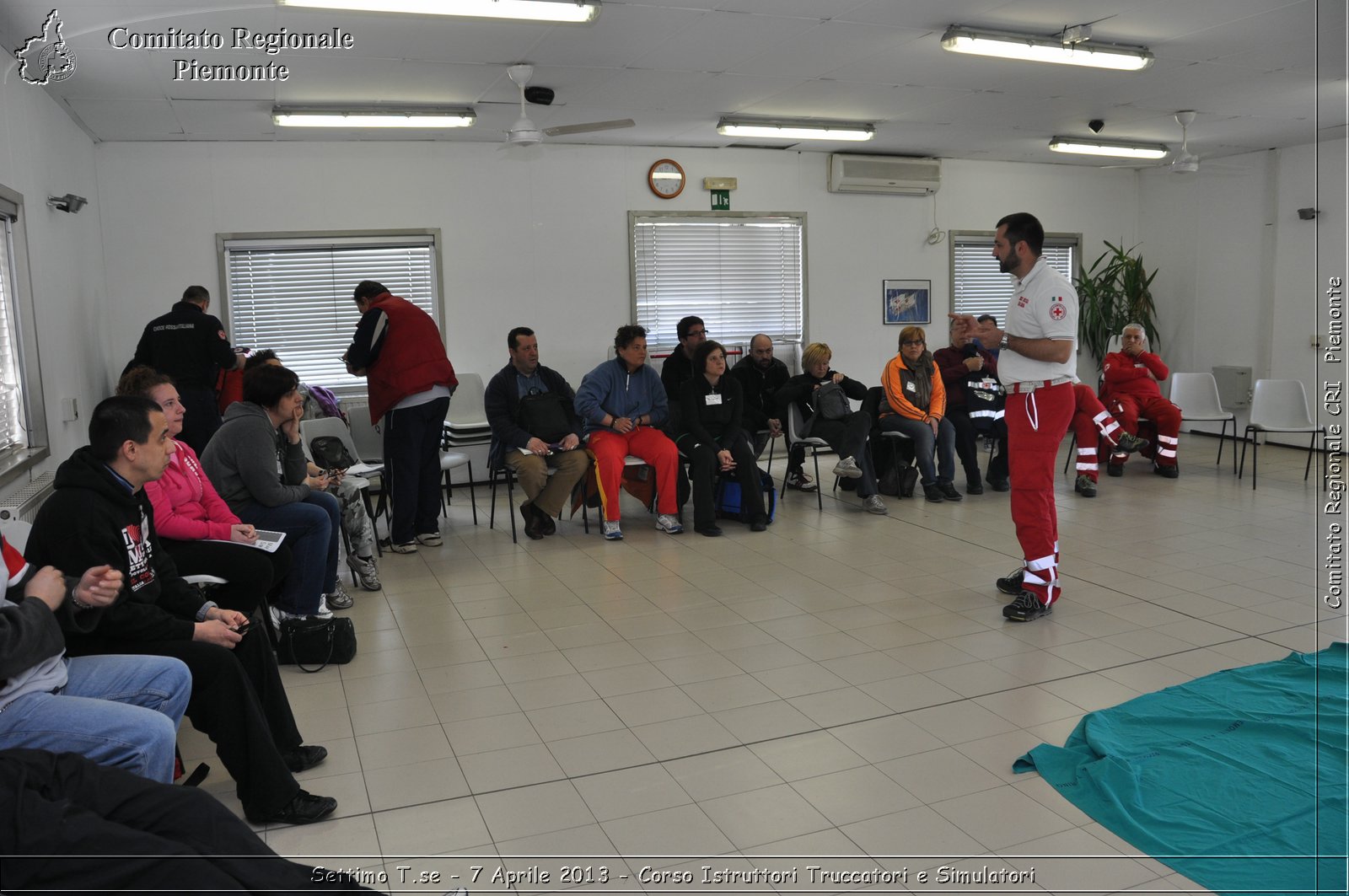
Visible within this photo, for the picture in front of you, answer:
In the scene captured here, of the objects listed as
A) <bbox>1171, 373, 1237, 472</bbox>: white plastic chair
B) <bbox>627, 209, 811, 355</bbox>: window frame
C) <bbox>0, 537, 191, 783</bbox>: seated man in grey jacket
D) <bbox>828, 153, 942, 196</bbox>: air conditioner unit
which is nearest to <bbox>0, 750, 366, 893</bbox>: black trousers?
<bbox>0, 537, 191, 783</bbox>: seated man in grey jacket

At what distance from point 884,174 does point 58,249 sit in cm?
687

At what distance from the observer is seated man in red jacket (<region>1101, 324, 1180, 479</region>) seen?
26.3ft

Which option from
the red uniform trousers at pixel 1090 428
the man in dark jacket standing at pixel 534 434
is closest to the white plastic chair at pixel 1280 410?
the red uniform trousers at pixel 1090 428

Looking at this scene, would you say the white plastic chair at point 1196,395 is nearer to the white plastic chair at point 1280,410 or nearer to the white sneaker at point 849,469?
the white plastic chair at point 1280,410

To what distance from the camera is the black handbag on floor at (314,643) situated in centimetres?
402

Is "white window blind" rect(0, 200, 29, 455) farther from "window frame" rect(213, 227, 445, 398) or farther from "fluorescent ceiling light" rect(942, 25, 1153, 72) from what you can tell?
"fluorescent ceiling light" rect(942, 25, 1153, 72)

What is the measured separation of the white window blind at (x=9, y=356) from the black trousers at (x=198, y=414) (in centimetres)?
162

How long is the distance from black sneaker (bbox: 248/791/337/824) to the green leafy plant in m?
9.65

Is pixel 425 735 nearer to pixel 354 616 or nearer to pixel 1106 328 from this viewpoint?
pixel 354 616

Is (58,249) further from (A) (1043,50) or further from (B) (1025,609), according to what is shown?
(A) (1043,50)

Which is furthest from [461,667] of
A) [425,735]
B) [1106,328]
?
[1106,328]

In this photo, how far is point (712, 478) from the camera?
21.4ft

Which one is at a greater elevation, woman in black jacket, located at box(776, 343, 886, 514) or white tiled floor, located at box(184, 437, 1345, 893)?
woman in black jacket, located at box(776, 343, 886, 514)

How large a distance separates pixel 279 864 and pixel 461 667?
2.09 metres
